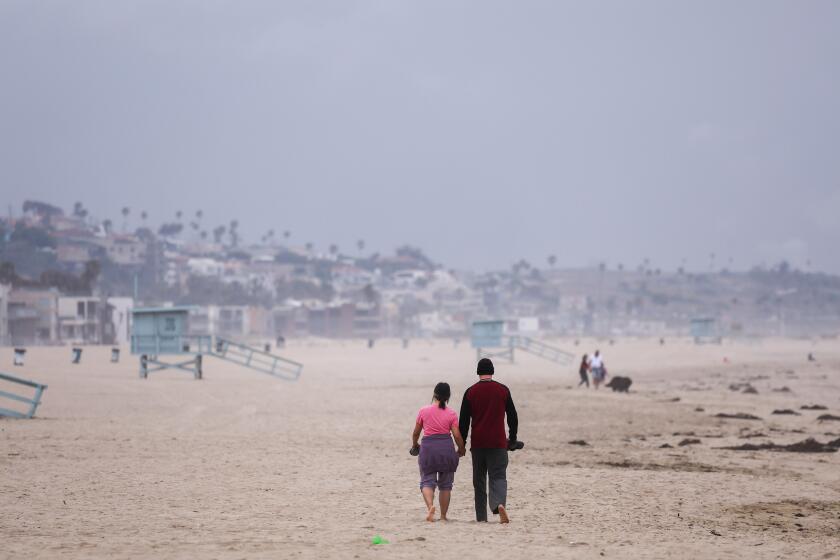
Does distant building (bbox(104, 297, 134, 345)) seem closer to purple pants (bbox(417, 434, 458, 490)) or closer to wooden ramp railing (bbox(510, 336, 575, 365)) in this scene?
wooden ramp railing (bbox(510, 336, 575, 365))

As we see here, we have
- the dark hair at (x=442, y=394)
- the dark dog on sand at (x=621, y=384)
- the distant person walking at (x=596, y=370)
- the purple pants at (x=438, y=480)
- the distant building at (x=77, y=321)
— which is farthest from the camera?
the distant building at (x=77, y=321)

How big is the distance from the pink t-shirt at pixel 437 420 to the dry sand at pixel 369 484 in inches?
39.9

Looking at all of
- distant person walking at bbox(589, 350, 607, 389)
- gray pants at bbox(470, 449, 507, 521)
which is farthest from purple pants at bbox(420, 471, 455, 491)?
distant person walking at bbox(589, 350, 607, 389)

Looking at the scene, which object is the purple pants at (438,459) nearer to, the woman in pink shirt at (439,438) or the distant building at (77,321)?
the woman in pink shirt at (439,438)

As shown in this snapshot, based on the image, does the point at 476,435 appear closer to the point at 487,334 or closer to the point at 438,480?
the point at 438,480

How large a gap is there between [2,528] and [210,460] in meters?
6.72

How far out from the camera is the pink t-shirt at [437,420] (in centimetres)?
1118

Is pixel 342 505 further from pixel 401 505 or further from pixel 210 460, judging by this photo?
pixel 210 460

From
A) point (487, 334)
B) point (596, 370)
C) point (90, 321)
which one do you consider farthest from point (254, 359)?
point (90, 321)

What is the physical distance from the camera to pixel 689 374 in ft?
196

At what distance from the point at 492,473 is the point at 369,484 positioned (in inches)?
174

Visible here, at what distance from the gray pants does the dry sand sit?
0.33 metres

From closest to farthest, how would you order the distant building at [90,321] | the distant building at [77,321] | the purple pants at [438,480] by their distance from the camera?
the purple pants at [438,480] → the distant building at [90,321] → the distant building at [77,321]

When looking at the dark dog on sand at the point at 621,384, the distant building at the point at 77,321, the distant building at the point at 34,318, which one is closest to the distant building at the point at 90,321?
the distant building at the point at 77,321
